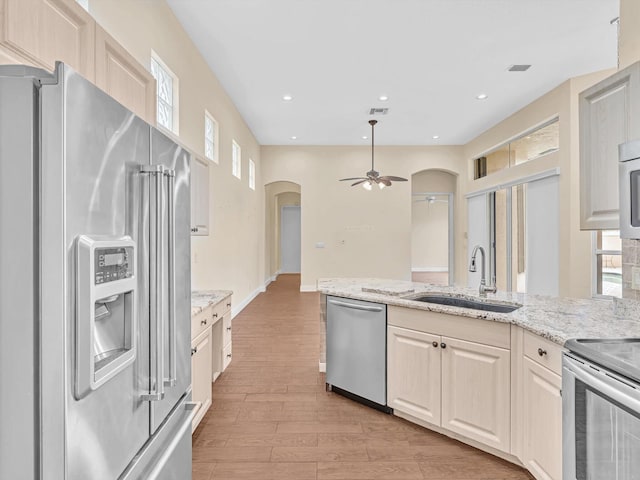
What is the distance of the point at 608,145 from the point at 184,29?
3744 mm

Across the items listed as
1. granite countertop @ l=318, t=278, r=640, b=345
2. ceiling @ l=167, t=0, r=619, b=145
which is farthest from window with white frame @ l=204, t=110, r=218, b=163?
granite countertop @ l=318, t=278, r=640, b=345

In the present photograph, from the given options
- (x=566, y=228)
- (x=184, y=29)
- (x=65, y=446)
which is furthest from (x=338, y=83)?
(x=65, y=446)

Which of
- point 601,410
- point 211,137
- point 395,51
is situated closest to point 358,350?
point 601,410

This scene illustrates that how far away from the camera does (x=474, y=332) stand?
6.99 ft

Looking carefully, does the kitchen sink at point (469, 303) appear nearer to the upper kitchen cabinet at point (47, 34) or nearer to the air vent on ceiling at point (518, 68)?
the upper kitchen cabinet at point (47, 34)

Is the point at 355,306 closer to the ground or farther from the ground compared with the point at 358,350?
farther from the ground

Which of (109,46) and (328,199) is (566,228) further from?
(109,46)

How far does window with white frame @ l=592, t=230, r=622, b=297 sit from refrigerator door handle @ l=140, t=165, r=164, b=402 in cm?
527

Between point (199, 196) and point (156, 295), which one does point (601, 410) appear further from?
point (199, 196)

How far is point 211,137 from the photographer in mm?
4914

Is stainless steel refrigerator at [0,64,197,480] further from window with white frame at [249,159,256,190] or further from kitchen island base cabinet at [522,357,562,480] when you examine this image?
window with white frame at [249,159,256,190]

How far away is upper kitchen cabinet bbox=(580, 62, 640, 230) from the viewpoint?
5.67ft

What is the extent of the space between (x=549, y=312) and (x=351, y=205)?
676cm

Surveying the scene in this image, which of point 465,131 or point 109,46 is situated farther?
point 465,131
